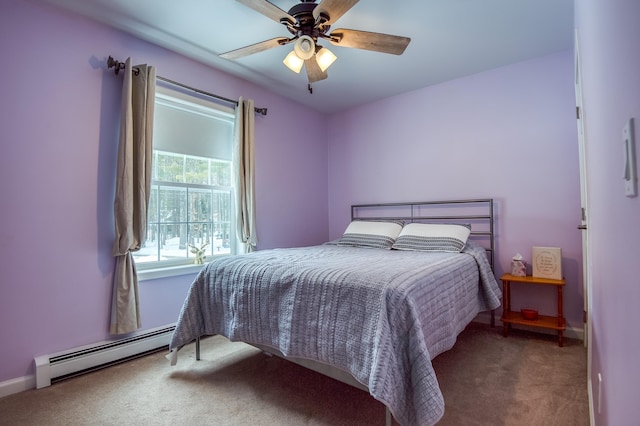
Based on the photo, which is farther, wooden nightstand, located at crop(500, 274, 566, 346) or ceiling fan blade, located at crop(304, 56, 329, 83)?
wooden nightstand, located at crop(500, 274, 566, 346)

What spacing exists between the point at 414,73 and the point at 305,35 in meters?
1.66

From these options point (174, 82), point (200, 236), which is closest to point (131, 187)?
point (200, 236)

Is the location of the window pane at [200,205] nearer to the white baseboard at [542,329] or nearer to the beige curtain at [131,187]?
the beige curtain at [131,187]

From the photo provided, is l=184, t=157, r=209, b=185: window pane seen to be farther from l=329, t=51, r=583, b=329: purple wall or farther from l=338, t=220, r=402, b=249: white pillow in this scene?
l=329, t=51, r=583, b=329: purple wall

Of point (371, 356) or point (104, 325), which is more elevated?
point (371, 356)

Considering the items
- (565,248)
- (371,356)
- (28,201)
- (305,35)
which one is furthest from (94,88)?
(565,248)

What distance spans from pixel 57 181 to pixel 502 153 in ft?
12.4

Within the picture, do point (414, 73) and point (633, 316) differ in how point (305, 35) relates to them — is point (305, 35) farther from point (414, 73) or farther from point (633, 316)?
point (633, 316)

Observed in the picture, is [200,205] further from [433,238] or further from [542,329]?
[542,329]

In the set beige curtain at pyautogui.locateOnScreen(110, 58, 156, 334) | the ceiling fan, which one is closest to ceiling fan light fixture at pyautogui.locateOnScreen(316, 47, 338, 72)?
the ceiling fan

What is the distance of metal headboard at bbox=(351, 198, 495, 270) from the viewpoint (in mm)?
3221

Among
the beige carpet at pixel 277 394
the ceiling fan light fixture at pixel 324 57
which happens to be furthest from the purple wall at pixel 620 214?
the ceiling fan light fixture at pixel 324 57

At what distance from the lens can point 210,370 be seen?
2283 mm

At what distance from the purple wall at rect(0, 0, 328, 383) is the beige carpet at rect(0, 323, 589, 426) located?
1.33 feet
